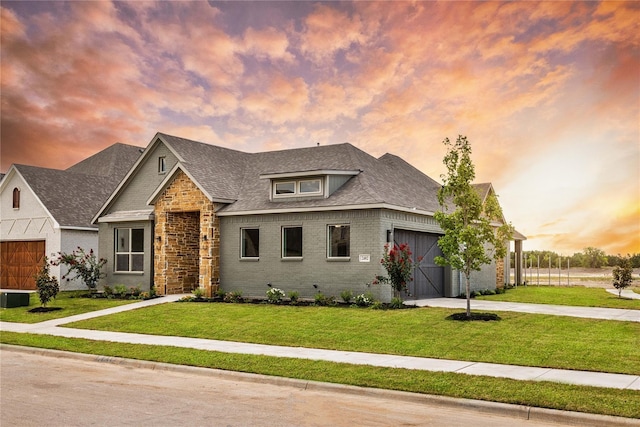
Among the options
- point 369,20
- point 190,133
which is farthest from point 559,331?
point 190,133

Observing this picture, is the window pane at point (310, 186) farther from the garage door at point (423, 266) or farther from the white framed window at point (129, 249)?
the white framed window at point (129, 249)

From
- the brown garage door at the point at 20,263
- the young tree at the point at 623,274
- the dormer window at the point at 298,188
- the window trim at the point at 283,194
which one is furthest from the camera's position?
the brown garage door at the point at 20,263

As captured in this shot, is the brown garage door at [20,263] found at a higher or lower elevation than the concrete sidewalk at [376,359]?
higher

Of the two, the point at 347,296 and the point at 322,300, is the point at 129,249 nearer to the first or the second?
the point at 322,300

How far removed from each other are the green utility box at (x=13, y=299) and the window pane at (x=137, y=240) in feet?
17.4

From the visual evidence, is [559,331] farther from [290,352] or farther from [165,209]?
[165,209]

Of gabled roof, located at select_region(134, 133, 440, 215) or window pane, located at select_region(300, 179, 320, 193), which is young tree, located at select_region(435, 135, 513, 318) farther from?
window pane, located at select_region(300, 179, 320, 193)

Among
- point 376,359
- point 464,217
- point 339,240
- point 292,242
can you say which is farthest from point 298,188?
point 376,359

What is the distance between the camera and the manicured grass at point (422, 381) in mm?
9484

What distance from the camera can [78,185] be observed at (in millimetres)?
38844

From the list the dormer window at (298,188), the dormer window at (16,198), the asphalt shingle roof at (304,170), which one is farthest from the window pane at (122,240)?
the dormer window at (16,198)

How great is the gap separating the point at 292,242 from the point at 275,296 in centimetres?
242

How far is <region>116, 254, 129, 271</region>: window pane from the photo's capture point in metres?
30.7

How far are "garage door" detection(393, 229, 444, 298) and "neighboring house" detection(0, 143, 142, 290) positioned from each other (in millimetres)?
19504
